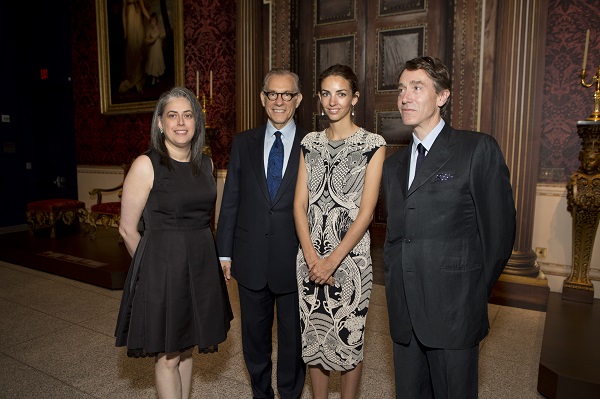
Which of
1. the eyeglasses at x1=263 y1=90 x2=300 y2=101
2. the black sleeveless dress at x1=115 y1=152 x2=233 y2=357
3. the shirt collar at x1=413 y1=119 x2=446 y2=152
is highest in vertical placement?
the eyeglasses at x1=263 y1=90 x2=300 y2=101

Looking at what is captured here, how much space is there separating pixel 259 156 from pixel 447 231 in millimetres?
1069

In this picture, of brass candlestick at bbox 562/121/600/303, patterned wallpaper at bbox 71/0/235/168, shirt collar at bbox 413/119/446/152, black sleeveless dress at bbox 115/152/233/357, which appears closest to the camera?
shirt collar at bbox 413/119/446/152

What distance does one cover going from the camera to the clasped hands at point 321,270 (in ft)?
6.44

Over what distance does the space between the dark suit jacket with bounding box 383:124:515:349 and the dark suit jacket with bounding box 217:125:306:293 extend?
725 millimetres

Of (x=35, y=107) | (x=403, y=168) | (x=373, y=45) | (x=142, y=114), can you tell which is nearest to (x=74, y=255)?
(x=142, y=114)

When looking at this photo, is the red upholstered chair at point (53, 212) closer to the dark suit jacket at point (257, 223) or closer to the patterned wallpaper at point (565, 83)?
the dark suit jacket at point (257, 223)

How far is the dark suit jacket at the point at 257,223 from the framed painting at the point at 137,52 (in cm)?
493

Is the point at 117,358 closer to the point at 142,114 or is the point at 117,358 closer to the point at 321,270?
the point at 321,270

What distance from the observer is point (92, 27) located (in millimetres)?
7930

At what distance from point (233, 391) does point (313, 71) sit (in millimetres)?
4081

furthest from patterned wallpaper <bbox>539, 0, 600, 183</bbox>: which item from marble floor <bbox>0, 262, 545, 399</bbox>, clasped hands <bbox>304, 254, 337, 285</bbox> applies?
clasped hands <bbox>304, 254, 337, 285</bbox>

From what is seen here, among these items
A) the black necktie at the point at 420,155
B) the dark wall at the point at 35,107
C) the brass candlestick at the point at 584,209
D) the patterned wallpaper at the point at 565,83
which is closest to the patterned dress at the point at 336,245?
the black necktie at the point at 420,155

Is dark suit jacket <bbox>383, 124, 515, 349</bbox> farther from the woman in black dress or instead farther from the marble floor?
the marble floor

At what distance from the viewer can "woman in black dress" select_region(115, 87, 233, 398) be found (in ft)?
6.41
